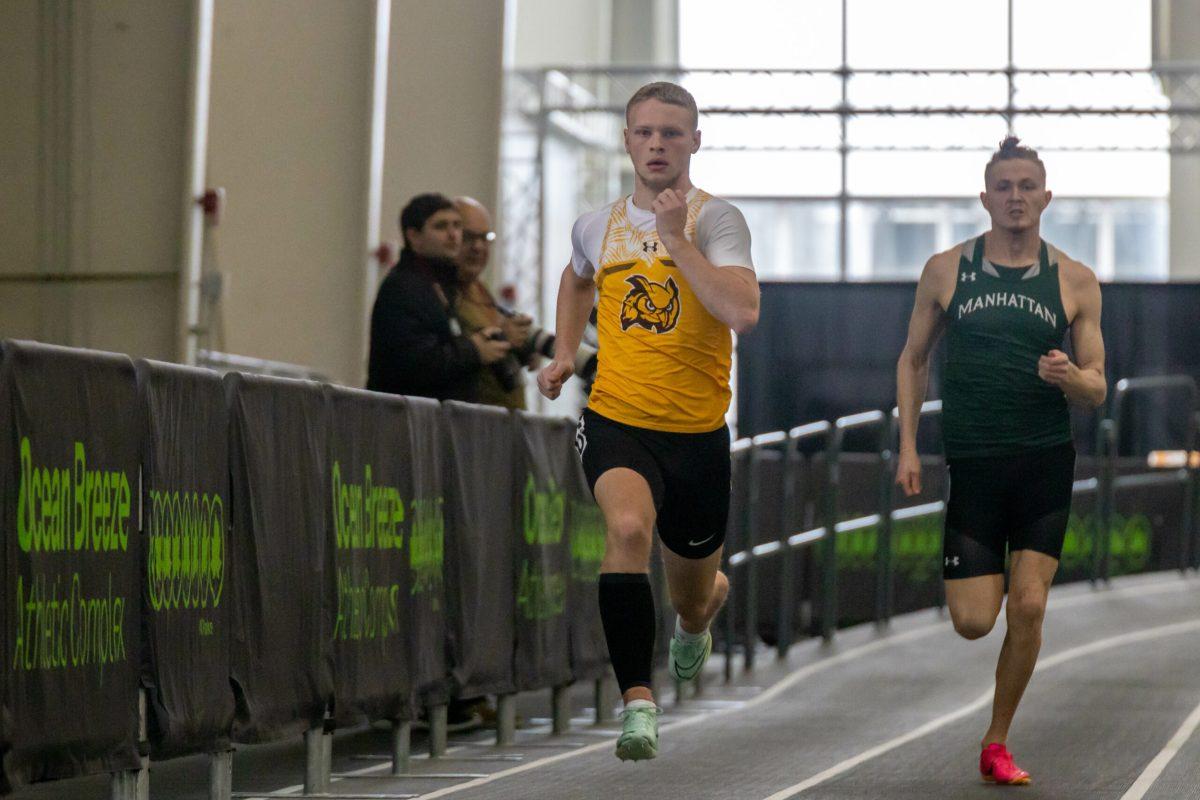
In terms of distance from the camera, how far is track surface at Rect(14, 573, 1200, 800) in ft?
19.5

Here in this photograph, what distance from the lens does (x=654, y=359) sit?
16.4ft

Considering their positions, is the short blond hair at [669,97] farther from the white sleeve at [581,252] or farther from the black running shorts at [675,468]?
the black running shorts at [675,468]

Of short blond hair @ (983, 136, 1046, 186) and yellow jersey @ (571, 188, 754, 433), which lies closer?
yellow jersey @ (571, 188, 754, 433)

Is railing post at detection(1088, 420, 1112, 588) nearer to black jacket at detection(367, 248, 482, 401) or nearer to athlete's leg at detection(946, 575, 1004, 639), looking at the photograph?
black jacket at detection(367, 248, 482, 401)

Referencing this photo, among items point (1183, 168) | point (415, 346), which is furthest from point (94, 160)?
point (1183, 168)

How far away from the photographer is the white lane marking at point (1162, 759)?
18.7 ft

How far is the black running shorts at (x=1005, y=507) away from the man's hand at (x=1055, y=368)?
1.20ft

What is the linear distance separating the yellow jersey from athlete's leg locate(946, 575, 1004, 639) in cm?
125

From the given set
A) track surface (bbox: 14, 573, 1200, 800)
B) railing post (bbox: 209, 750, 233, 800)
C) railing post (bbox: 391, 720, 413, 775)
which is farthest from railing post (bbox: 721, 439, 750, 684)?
railing post (bbox: 209, 750, 233, 800)

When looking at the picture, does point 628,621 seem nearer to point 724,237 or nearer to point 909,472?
point 724,237

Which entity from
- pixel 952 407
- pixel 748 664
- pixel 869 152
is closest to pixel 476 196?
pixel 748 664

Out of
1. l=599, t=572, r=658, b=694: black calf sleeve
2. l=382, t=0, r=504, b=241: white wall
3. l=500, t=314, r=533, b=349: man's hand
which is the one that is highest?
l=382, t=0, r=504, b=241: white wall

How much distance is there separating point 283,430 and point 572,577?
8.66 feet

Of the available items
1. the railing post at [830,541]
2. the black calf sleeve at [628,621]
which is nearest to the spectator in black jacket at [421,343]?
the black calf sleeve at [628,621]
